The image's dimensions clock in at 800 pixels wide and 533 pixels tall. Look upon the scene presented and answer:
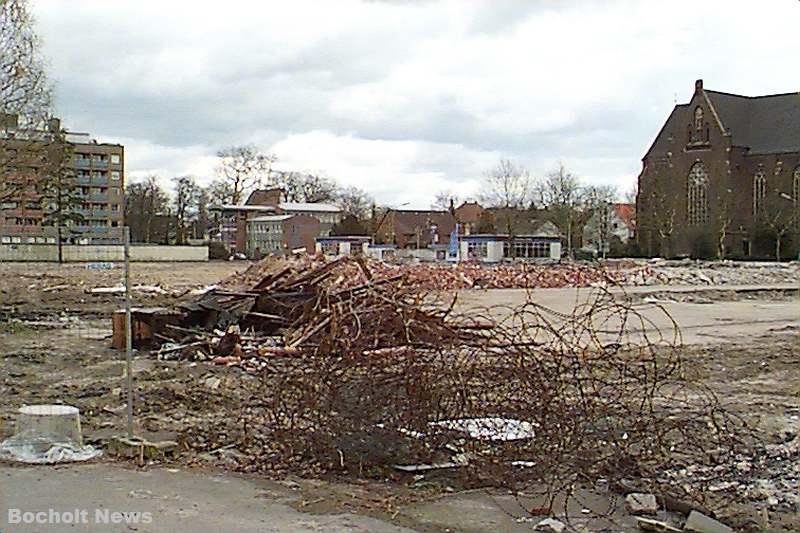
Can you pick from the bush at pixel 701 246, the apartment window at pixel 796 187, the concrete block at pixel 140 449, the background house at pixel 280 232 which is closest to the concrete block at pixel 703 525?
the concrete block at pixel 140 449

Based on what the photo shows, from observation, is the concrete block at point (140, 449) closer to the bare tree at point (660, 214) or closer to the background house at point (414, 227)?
the bare tree at point (660, 214)

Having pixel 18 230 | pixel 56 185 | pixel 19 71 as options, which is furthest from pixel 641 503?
pixel 18 230

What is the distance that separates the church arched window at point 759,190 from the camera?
94250 millimetres

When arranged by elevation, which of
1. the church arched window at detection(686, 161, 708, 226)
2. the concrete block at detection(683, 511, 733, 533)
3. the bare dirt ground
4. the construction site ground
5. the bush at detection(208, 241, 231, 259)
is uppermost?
the church arched window at detection(686, 161, 708, 226)

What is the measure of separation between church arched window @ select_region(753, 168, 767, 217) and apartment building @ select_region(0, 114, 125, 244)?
57.7 metres

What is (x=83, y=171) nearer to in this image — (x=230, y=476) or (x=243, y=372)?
(x=243, y=372)

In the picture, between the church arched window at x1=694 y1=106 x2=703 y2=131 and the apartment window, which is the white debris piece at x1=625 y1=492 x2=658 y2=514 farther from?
the church arched window at x1=694 y1=106 x2=703 y2=131

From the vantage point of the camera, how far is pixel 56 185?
149 ft

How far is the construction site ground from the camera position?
7289 millimetres

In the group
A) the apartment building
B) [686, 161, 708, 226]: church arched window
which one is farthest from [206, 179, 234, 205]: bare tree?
[686, 161, 708, 226]: church arched window

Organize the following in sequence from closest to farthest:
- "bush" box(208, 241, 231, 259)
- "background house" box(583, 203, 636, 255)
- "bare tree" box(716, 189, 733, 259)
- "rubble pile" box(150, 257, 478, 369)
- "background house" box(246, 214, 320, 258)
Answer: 1. "rubble pile" box(150, 257, 478, 369)
2. "bare tree" box(716, 189, 733, 259)
3. "bush" box(208, 241, 231, 259)
4. "background house" box(583, 203, 636, 255)
5. "background house" box(246, 214, 320, 258)

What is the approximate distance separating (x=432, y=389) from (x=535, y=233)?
84.6m

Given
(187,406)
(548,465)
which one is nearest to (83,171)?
(187,406)

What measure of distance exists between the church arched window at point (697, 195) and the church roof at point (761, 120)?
466 cm
